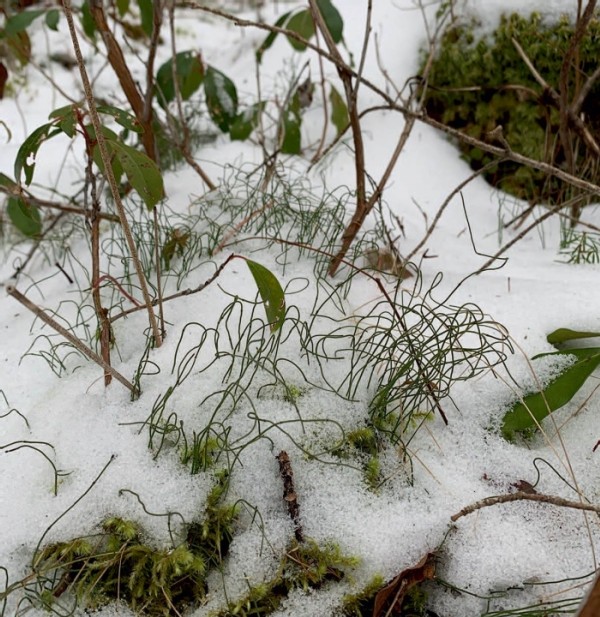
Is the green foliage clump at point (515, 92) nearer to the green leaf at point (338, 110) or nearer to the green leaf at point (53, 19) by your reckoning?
the green leaf at point (338, 110)

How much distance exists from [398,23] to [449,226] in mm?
1062

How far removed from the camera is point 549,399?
39.5 inches

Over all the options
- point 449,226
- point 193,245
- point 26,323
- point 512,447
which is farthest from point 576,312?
point 26,323

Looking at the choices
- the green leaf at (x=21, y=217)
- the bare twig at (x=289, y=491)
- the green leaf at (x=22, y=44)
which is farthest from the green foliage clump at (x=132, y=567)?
the green leaf at (x=22, y=44)

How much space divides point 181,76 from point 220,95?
14 cm

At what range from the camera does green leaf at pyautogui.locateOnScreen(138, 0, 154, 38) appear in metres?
1.58

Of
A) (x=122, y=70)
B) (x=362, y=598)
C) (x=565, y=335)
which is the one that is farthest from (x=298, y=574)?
(x=122, y=70)

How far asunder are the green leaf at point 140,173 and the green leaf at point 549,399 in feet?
2.49

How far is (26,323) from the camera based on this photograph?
1.36m

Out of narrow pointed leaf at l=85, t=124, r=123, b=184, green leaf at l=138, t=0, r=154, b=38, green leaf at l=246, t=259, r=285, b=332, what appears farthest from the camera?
green leaf at l=138, t=0, r=154, b=38

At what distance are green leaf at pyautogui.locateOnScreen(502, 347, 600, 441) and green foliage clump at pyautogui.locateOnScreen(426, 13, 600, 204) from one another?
3.11ft

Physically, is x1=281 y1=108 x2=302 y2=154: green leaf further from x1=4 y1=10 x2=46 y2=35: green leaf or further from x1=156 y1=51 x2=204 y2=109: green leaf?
x1=4 y1=10 x2=46 y2=35: green leaf

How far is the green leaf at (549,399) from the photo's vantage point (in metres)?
1.00

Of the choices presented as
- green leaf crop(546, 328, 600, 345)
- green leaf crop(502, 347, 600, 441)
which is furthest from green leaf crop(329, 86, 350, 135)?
green leaf crop(502, 347, 600, 441)
